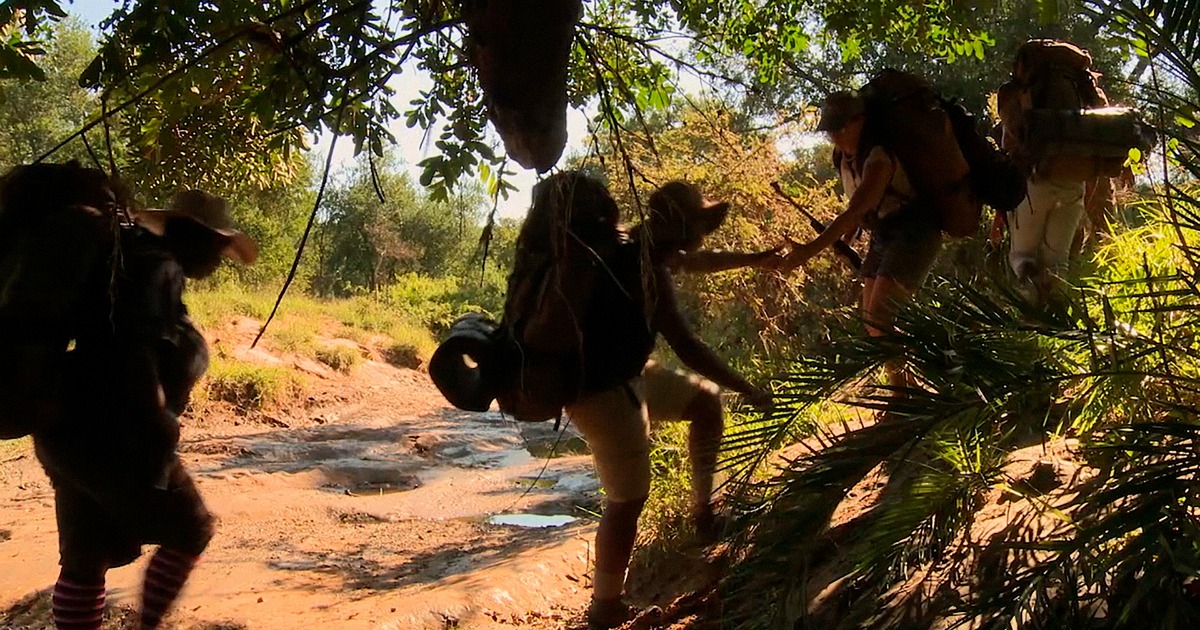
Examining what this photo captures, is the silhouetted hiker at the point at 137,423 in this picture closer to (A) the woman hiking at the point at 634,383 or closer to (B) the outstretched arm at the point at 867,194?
(A) the woman hiking at the point at 634,383

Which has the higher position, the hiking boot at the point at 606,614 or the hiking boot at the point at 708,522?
the hiking boot at the point at 708,522

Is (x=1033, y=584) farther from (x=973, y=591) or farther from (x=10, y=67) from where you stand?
(x=10, y=67)

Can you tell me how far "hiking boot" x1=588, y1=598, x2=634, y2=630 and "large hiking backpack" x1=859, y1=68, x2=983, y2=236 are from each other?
1826mm

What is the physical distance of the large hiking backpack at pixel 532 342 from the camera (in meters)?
2.63

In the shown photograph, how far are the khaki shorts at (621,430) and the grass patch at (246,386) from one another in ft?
35.1

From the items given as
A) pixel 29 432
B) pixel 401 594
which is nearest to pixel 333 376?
pixel 401 594

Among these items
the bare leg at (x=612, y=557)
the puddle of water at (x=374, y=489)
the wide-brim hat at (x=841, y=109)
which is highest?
the wide-brim hat at (x=841, y=109)

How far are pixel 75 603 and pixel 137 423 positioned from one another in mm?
701

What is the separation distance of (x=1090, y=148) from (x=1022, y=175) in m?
0.30

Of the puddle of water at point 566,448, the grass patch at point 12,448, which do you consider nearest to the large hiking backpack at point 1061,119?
the puddle of water at point 566,448

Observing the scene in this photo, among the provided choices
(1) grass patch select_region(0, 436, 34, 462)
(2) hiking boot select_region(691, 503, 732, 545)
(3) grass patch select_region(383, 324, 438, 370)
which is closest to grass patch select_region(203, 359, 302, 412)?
(1) grass patch select_region(0, 436, 34, 462)

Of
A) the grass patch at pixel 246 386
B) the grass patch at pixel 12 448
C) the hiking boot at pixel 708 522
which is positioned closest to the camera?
the hiking boot at pixel 708 522

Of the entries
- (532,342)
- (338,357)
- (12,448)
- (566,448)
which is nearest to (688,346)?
(532,342)

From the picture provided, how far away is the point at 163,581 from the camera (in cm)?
302
